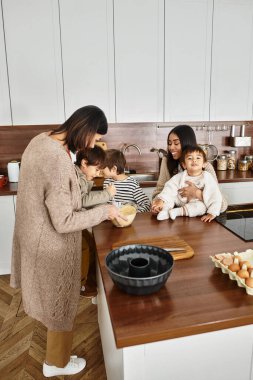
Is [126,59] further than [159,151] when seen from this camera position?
No

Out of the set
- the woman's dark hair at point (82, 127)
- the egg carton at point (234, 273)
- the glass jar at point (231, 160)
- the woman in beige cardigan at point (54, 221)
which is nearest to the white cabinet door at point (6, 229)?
the woman in beige cardigan at point (54, 221)

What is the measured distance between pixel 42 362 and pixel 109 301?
1252 mm

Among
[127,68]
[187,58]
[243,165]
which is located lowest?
[243,165]

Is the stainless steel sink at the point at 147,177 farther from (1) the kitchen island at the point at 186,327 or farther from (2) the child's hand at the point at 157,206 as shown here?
(1) the kitchen island at the point at 186,327

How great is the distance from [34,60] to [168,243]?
94.3 inches

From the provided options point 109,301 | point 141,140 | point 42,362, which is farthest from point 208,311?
point 141,140

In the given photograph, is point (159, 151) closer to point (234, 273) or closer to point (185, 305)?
point (234, 273)

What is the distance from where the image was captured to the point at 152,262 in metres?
1.10

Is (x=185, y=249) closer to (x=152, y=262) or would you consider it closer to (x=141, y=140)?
(x=152, y=262)

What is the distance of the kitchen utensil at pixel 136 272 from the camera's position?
0.95m

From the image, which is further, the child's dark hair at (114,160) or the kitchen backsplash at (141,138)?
the kitchen backsplash at (141,138)

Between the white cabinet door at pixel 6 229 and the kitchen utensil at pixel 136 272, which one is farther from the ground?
the kitchen utensil at pixel 136 272

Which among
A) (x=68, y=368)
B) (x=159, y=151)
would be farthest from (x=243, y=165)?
(x=68, y=368)

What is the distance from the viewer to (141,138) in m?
3.59
